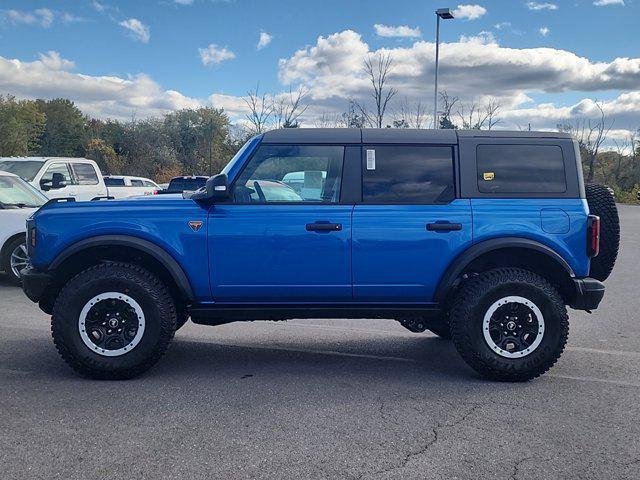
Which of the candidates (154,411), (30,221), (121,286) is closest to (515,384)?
(154,411)

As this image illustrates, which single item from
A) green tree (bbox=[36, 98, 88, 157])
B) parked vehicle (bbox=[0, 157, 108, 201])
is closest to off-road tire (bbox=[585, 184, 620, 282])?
parked vehicle (bbox=[0, 157, 108, 201])

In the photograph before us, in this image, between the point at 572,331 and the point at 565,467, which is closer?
the point at 565,467

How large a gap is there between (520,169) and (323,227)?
5.31 ft

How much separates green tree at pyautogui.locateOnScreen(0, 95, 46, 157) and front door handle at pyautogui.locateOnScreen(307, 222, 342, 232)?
2154 inches

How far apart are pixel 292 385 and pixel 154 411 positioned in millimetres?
1081

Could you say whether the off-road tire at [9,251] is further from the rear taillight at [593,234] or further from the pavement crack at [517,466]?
the pavement crack at [517,466]

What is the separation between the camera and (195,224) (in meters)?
5.04

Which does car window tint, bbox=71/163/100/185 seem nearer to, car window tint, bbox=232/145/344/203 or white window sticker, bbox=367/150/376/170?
car window tint, bbox=232/145/344/203

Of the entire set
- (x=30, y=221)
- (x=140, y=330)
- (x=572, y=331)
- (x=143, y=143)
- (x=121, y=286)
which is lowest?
(x=572, y=331)

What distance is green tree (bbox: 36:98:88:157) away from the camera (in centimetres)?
6556

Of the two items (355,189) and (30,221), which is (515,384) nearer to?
(355,189)

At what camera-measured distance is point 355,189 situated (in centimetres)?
516

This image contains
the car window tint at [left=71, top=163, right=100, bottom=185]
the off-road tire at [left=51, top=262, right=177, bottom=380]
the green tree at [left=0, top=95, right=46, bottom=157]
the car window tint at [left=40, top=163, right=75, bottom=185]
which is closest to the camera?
the off-road tire at [left=51, top=262, right=177, bottom=380]

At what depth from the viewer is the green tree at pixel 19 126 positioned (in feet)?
182
